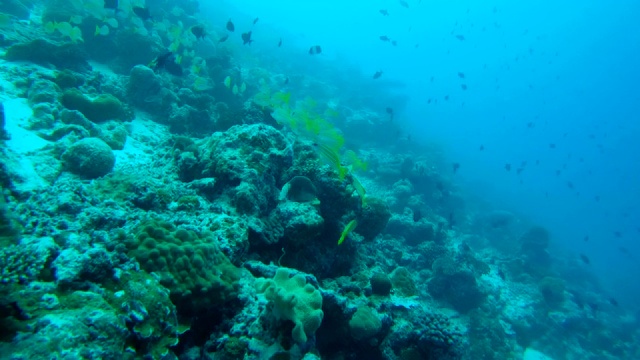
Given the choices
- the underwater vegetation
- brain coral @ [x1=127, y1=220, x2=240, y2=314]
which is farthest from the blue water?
brain coral @ [x1=127, y1=220, x2=240, y2=314]

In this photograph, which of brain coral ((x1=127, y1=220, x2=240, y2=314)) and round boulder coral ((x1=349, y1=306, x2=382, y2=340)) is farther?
round boulder coral ((x1=349, y1=306, x2=382, y2=340))

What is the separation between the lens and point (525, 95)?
148 metres

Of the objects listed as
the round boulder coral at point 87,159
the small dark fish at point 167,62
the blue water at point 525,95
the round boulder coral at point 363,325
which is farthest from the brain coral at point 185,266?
the blue water at point 525,95

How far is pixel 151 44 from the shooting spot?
12750mm

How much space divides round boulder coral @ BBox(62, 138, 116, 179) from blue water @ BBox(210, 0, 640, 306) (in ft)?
101

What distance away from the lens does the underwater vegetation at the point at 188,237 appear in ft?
8.48

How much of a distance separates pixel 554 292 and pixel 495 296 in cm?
436

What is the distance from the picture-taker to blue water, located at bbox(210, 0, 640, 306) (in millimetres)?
52312

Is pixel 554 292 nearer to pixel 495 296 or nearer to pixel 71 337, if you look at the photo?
pixel 495 296

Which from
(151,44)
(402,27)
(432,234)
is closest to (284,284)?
(432,234)

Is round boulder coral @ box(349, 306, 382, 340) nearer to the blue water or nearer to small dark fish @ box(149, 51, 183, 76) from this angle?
small dark fish @ box(149, 51, 183, 76)

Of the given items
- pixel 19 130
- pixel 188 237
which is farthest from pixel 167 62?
pixel 188 237

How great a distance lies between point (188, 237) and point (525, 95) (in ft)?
583

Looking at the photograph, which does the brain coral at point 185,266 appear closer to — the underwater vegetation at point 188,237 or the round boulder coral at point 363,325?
the underwater vegetation at point 188,237
